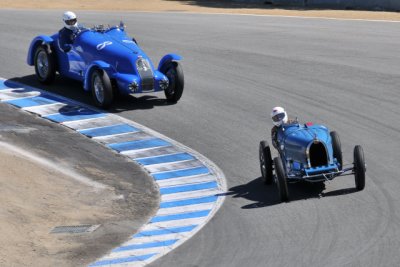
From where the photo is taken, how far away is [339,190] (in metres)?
15.0

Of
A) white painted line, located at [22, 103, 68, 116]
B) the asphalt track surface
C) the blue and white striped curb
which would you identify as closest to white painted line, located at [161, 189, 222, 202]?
the blue and white striped curb

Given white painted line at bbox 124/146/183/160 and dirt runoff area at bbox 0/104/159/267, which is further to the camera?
white painted line at bbox 124/146/183/160

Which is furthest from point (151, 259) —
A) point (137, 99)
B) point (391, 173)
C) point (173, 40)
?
point (173, 40)

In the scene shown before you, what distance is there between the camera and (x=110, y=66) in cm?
2105

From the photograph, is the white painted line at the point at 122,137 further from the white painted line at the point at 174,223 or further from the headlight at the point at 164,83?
the white painted line at the point at 174,223

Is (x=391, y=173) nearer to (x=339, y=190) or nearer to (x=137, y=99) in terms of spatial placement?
(x=339, y=190)

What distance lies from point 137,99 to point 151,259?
9889 mm

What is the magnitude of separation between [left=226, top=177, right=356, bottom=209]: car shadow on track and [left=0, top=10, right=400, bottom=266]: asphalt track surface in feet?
0.11

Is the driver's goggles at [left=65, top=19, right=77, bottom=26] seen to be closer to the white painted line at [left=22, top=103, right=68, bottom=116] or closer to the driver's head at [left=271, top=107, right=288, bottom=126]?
the white painted line at [left=22, top=103, right=68, bottom=116]

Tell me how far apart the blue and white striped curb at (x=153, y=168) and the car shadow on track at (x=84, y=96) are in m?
0.29

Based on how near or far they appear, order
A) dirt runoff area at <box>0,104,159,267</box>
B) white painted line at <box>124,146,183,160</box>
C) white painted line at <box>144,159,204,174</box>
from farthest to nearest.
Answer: white painted line at <box>124,146,183,160</box>, white painted line at <box>144,159,204,174</box>, dirt runoff area at <box>0,104,159,267</box>

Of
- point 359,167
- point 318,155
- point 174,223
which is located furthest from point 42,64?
point 359,167

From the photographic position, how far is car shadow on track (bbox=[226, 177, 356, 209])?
48.3 ft

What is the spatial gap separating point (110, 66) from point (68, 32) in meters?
1.94
